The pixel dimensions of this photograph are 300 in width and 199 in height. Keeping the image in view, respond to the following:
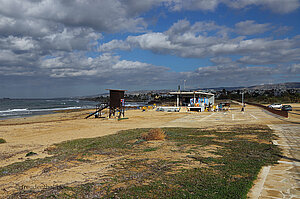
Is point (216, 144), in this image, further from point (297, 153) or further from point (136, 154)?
point (136, 154)

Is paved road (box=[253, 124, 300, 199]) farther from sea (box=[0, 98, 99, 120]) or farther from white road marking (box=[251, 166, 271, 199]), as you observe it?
sea (box=[0, 98, 99, 120])

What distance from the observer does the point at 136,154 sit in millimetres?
8898

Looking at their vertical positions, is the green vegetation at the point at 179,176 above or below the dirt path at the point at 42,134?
above

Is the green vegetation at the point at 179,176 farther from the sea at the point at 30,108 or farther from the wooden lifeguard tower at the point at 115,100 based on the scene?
the sea at the point at 30,108

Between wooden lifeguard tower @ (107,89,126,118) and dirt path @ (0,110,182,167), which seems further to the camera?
wooden lifeguard tower @ (107,89,126,118)

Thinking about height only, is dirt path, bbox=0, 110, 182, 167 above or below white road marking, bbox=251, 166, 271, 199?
below

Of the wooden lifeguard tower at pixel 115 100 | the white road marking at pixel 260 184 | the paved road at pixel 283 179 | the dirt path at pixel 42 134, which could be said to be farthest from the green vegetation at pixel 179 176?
the wooden lifeguard tower at pixel 115 100

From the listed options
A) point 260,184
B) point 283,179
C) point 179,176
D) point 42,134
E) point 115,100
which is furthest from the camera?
point 115,100

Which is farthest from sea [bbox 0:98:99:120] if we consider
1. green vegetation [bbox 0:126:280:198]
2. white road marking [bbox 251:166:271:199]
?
white road marking [bbox 251:166:271:199]

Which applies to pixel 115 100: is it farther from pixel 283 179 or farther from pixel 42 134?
pixel 283 179

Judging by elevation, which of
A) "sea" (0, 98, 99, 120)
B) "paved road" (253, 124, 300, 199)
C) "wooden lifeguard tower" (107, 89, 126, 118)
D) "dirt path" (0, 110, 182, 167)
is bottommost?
"sea" (0, 98, 99, 120)

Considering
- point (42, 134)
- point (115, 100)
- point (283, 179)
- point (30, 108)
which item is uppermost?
point (115, 100)

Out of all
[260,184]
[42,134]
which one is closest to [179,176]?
[260,184]

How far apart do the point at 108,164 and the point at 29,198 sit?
119 inches
